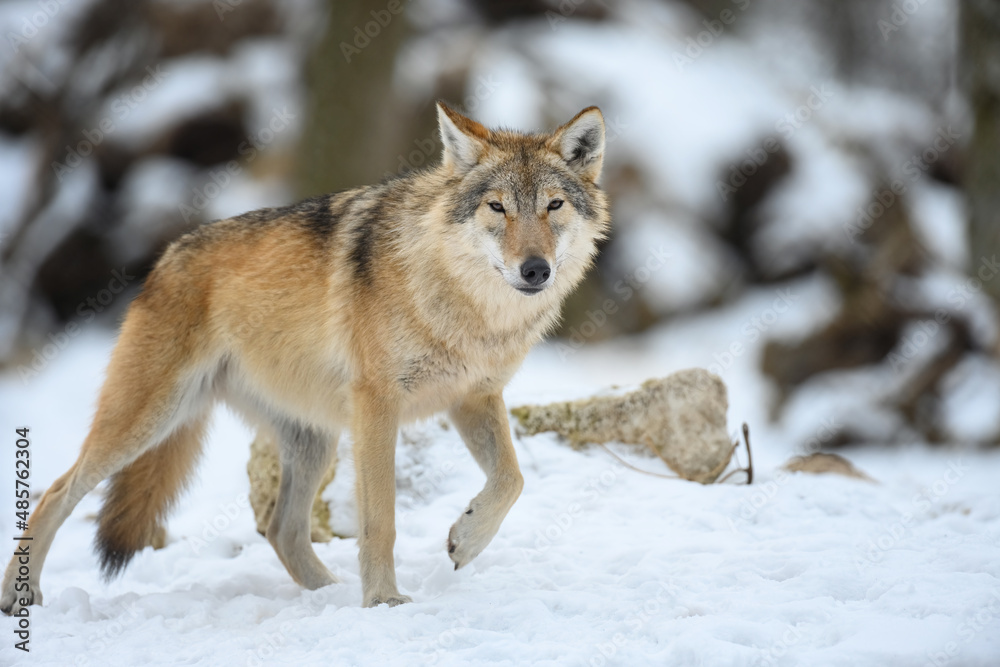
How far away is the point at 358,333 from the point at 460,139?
41.6 inches

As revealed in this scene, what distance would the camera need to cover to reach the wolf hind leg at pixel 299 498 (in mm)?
4500

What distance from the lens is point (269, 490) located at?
5.21 m

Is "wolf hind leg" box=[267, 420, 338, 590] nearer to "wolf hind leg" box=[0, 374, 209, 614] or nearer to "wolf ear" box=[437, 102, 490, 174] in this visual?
"wolf hind leg" box=[0, 374, 209, 614]

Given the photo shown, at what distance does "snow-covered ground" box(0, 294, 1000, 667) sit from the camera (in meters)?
3.08

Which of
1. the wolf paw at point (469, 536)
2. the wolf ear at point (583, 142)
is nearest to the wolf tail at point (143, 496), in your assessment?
the wolf paw at point (469, 536)

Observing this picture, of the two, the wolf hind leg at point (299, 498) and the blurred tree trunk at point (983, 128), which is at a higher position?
the blurred tree trunk at point (983, 128)

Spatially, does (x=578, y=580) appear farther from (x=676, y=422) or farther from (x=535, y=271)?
(x=676, y=422)

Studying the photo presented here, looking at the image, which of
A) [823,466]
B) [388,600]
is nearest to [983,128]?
[823,466]

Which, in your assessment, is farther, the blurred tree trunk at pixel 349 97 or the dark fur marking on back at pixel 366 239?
the blurred tree trunk at pixel 349 97

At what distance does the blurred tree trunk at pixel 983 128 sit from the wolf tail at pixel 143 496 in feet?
26.2

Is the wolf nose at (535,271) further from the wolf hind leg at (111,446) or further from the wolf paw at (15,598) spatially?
the wolf paw at (15,598)

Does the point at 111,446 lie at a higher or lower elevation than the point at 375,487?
higher

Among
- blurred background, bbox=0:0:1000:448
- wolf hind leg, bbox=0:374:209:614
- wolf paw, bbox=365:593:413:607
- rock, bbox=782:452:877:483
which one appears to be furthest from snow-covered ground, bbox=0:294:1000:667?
blurred background, bbox=0:0:1000:448

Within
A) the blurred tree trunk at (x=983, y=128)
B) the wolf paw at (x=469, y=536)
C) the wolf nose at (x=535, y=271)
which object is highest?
the blurred tree trunk at (x=983, y=128)
